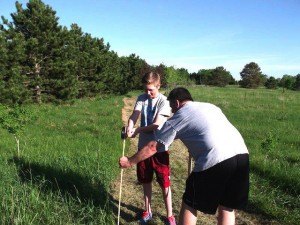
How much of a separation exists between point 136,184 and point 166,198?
6.11 ft

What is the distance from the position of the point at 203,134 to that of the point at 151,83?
131cm

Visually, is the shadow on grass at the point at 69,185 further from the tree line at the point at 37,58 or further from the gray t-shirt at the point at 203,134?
the tree line at the point at 37,58

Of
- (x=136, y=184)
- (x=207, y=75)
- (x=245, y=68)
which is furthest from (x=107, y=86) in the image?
(x=207, y=75)

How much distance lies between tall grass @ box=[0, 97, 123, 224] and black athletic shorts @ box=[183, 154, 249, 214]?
4.54ft

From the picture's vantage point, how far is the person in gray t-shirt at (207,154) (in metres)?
3.21

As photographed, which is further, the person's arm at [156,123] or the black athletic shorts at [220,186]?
the person's arm at [156,123]

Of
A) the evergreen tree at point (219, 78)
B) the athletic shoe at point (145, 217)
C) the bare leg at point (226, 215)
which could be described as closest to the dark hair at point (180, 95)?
the bare leg at point (226, 215)

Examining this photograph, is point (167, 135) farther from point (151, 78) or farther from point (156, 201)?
point (156, 201)

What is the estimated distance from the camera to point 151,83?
429 cm

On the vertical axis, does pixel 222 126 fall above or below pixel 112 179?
above

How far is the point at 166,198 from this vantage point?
15.0 feet

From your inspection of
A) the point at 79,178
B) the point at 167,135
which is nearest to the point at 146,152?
the point at 167,135

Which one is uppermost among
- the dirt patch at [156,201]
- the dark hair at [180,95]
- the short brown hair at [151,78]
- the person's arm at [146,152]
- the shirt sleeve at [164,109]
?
the short brown hair at [151,78]

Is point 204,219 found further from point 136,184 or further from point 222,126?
point 222,126
